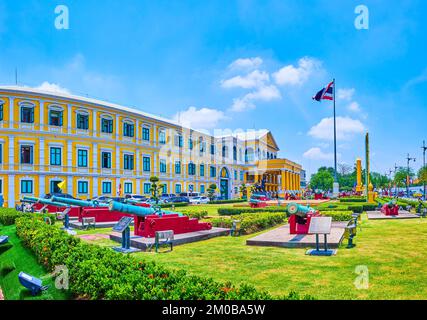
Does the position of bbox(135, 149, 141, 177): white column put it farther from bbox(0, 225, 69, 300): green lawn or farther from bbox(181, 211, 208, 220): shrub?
bbox(0, 225, 69, 300): green lawn

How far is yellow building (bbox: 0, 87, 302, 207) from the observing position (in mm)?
31203

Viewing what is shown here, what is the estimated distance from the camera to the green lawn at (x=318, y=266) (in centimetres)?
673

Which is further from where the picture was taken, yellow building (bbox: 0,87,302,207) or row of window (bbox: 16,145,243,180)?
row of window (bbox: 16,145,243,180)

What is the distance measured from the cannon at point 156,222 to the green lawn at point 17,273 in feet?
11.2

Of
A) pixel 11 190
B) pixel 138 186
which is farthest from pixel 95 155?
pixel 11 190

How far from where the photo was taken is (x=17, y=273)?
936 cm

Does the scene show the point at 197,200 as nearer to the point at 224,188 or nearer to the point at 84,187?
the point at 84,187

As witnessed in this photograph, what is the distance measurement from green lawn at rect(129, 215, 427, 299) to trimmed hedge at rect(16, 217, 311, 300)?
1.29 metres

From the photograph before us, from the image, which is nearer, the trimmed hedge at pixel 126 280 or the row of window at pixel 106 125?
the trimmed hedge at pixel 126 280

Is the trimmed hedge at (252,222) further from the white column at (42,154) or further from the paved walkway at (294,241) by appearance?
the white column at (42,154)

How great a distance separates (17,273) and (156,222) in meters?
4.93

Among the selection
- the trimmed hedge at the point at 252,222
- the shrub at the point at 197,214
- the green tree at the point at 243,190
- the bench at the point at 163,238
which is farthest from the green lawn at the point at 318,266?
the green tree at the point at 243,190

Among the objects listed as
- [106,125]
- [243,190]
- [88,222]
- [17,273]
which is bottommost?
[243,190]

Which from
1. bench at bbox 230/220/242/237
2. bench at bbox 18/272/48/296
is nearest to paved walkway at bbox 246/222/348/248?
bench at bbox 230/220/242/237
